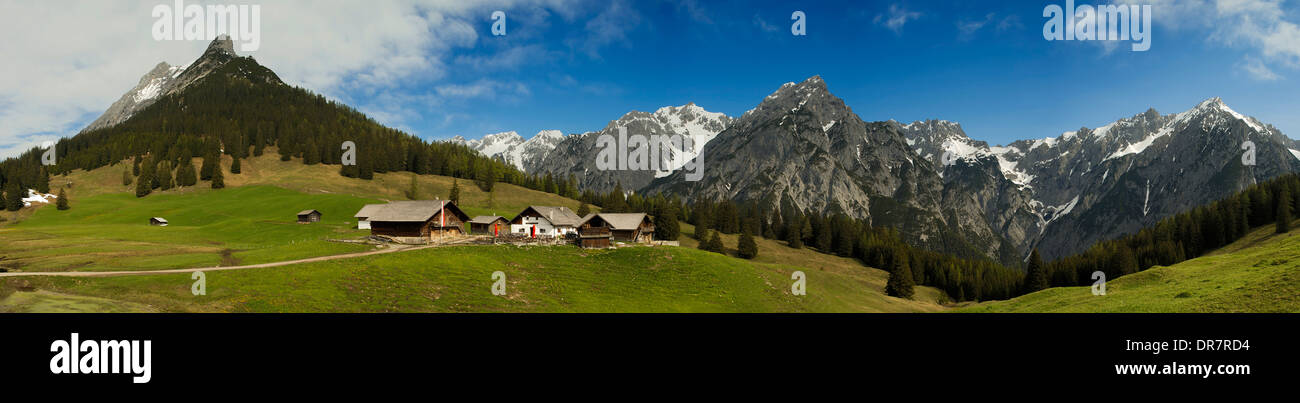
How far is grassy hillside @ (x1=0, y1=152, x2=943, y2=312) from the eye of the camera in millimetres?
35031

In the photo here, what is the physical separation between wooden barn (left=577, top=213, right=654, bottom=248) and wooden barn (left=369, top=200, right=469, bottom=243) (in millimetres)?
21332

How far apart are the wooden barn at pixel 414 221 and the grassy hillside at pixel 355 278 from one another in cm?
810

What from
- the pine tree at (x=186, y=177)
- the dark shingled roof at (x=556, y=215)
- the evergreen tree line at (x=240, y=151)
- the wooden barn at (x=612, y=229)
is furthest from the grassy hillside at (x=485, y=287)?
the pine tree at (x=186, y=177)

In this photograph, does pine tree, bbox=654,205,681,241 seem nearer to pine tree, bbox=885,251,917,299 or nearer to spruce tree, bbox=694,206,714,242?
spruce tree, bbox=694,206,714,242

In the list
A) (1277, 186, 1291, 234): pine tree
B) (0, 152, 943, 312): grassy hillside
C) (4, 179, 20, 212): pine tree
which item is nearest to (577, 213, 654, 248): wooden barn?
(0, 152, 943, 312): grassy hillside

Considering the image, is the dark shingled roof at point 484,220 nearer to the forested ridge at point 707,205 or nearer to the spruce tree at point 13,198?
the forested ridge at point 707,205

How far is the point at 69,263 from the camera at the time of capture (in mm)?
43875

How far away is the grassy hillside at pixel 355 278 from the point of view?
35031mm

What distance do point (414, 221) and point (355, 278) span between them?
34330 mm

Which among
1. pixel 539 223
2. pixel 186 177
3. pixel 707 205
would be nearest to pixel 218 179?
pixel 186 177

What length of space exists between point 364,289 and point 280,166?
6544 inches
